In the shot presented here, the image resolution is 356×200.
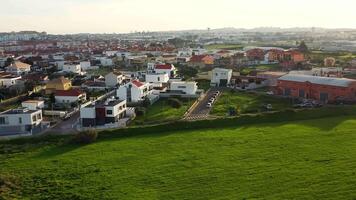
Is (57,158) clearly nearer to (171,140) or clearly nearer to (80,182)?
(80,182)

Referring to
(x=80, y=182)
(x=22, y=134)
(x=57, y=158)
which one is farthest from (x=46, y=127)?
(x=80, y=182)

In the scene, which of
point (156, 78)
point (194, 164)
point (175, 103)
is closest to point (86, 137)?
point (194, 164)

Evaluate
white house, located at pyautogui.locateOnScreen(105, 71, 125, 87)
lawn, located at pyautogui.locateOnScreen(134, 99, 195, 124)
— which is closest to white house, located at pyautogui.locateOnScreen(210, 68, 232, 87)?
lawn, located at pyautogui.locateOnScreen(134, 99, 195, 124)

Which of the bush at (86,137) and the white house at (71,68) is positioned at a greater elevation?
the white house at (71,68)

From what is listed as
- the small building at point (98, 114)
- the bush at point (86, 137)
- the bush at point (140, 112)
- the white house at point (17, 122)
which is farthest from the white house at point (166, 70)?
the bush at point (86, 137)

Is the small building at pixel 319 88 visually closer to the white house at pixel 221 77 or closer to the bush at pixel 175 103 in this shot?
the white house at pixel 221 77

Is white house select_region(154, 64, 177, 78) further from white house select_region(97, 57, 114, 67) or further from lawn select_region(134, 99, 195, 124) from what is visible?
white house select_region(97, 57, 114, 67)
